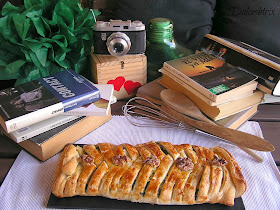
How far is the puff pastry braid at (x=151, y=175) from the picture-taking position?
0.68 metres

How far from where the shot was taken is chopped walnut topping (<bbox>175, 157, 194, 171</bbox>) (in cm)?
73

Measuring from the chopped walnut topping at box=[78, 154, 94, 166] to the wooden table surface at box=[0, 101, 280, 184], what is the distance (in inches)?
8.7

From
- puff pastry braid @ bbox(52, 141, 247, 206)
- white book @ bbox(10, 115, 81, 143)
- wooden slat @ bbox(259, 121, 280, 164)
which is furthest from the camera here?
wooden slat @ bbox(259, 121, 280, 164)

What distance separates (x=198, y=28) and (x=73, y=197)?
959 millimetres

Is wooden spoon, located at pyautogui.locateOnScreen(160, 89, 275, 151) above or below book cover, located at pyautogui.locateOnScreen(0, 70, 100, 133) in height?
below

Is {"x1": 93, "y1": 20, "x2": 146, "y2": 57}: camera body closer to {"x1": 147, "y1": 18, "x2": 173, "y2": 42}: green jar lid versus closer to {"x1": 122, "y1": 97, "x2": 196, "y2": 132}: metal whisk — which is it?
{"x1": 147, "y1": 18, "x2": 173, "y2": 42}: green jar lid

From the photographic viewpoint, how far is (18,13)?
3.34 feet

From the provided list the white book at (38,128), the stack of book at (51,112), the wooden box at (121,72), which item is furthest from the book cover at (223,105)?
the white book at (38,128)

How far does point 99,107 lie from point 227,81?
40cm

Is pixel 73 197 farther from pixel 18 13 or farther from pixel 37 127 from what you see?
pixel 18 13

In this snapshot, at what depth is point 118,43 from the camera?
1.02 meters

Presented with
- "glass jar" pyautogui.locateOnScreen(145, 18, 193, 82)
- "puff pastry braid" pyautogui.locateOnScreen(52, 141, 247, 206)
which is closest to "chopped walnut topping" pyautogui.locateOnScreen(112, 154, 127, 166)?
"puff pastry braid" pyautogui.locateOnScreen(52, 141, 247, 206)

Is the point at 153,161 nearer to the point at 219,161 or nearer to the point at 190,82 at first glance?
the point at 219,161

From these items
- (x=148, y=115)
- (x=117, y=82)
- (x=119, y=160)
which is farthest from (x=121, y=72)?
(x=119, y=160)
